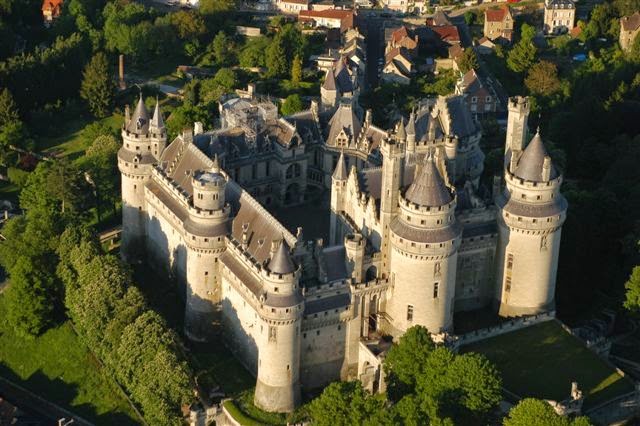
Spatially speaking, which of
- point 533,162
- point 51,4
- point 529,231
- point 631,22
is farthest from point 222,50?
point 529,231

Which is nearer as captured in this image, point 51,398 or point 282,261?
point 282,261

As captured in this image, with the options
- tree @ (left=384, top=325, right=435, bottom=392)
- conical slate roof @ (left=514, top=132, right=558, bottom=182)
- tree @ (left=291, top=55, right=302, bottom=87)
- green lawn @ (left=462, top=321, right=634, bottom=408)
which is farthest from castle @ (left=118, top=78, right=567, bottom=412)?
tree @ (left=291, top=55, right=302, bottom=87)

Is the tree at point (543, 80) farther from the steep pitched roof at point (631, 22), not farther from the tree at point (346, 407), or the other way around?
the tree at point (346, 407)

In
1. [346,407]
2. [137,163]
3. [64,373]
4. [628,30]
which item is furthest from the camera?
[628,30]

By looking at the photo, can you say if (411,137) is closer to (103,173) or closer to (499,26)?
(103,173)

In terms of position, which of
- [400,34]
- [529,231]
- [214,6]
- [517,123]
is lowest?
[529,231]

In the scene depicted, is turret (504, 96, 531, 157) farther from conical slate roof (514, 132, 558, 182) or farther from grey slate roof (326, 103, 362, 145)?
grey slate roof (326, 103, 362, 145)
